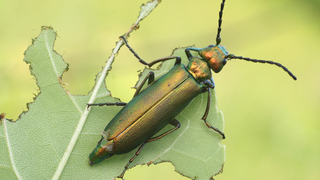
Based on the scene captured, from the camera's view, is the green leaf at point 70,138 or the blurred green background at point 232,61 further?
the blurred green background at point 232,61

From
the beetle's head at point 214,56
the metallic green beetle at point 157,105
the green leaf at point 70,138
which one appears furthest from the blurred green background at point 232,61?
the beetle's head at point 214,56

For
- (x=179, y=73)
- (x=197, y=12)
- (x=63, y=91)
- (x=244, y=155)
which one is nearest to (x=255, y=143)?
(x=244, y=155)

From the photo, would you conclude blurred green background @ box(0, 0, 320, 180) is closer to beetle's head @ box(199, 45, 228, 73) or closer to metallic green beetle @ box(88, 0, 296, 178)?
metallic green beetle @ box(88, 0, 296, 178)

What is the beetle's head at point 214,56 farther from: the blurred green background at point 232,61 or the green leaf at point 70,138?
the blurred green background at point 232,61

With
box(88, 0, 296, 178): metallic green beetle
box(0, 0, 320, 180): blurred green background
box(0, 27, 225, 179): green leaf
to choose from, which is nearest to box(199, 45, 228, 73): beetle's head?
box(88, 0, 296, 178): metallic green beetle

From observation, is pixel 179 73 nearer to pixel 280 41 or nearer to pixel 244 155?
pixel 244 155
